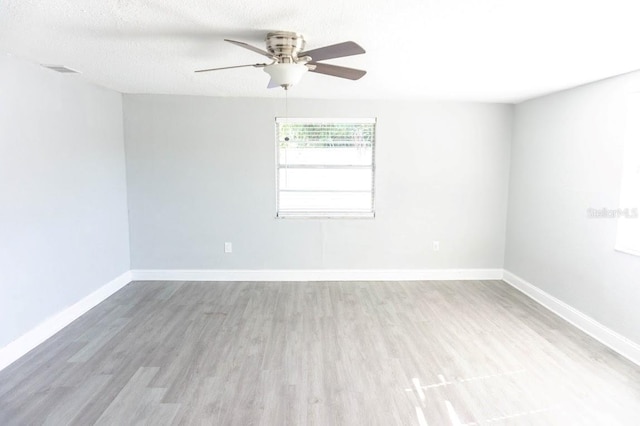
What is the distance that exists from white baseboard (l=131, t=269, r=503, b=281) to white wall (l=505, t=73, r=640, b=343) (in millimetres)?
572

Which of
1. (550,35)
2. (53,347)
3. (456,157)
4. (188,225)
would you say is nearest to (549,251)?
(456,157)

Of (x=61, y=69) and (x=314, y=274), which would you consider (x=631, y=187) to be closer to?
(x=314, y=274)

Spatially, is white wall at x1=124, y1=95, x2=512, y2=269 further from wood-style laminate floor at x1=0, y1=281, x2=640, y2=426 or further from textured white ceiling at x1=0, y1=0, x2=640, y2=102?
textured white ceiling at x1=0, y1=0, x2=640, y2=102

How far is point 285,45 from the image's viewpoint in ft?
6.91

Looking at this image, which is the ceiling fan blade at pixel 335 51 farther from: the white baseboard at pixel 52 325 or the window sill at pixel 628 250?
the white baseboard at pixel 52 325

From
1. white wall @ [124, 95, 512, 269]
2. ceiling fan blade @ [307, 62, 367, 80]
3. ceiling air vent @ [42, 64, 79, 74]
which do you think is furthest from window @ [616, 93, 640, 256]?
ceiling air vent @ [42, 64, 79, 74]

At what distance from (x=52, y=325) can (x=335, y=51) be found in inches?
124

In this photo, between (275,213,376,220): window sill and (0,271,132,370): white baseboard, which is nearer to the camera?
(0,271,132,370): white baseboard

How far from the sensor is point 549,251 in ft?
12.1

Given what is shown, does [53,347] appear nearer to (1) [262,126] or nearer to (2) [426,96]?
(1) [262,126]

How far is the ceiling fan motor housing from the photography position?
6.76 feet

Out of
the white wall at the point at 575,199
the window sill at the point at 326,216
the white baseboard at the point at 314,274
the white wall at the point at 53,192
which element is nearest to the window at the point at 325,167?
the window sill at the point at 326,216

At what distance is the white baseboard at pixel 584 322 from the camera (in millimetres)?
2707

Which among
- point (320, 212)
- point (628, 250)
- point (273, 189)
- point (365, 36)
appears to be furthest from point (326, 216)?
point (628, 250)
